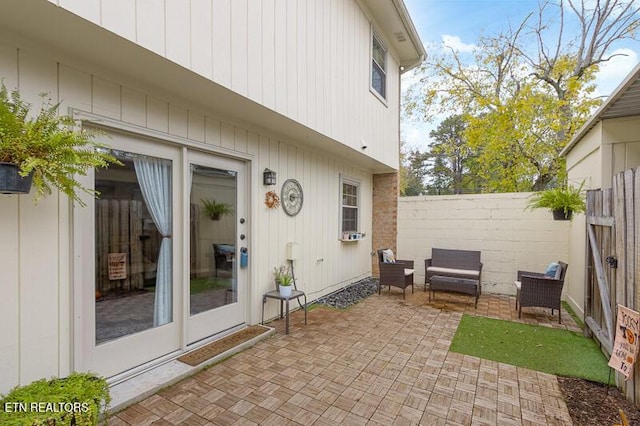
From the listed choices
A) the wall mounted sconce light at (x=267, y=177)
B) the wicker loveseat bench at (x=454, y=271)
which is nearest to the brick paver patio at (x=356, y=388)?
the wicker loveseat bench at (x=454, y=271)

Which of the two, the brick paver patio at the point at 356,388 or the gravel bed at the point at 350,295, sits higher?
the brick paver patio at the point at 356,388

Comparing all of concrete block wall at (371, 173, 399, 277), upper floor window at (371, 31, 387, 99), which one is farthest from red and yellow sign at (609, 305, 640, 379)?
upper floor window at (371, 31, 387, 99)

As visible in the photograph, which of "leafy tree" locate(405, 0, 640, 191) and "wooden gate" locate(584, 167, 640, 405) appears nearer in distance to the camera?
"wooden gate" locate(584, 167, 640, 405)

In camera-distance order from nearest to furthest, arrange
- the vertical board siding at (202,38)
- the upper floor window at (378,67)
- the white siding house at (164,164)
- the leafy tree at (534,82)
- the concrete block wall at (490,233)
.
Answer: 1. the white siding house at (164,164)
2. the vertical board siding at (202,38)
3. the concrete block wall at (490,233)
4. the upper floor window at (378,67)
5. the leafy tree at (534,82)

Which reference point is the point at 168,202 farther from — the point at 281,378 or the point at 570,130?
the point at 570,130

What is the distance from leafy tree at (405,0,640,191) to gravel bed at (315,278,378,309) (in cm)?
754

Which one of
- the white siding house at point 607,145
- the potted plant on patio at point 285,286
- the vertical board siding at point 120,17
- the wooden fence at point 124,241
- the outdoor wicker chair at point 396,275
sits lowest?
the outdoor wicker chair at point 396,275

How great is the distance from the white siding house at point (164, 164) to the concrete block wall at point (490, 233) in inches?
116

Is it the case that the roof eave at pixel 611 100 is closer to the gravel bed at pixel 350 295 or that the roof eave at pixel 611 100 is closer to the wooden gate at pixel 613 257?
the wooden gate at pixel 613 257

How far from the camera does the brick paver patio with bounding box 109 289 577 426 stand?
7.95ft

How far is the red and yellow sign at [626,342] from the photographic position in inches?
95.3

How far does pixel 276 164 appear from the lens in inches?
187

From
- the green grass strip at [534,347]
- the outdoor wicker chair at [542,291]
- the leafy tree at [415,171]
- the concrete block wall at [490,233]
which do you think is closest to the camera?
the green grass strip at [534,347]

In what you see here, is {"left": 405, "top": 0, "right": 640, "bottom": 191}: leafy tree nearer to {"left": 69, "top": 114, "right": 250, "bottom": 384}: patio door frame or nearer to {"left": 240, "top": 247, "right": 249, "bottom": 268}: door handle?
{"left": 240, "top": 247, "right": 249, "bottom": 268}: door handle
